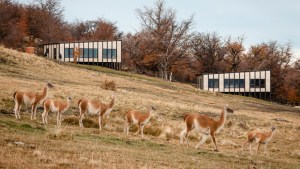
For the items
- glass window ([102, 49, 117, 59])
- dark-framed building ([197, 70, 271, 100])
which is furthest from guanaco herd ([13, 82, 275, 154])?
dark-framed building ([197, 70, 271, 100])

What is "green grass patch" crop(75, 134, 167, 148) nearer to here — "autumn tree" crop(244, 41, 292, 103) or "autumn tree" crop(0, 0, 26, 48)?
"autumn tree" crop(0, 0, 26, 48)

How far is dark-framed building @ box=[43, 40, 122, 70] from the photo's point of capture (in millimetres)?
81812

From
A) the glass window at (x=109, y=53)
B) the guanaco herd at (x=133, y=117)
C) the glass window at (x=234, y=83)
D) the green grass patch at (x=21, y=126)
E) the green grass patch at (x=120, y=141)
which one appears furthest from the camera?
the glass window at (x=234, y=83)

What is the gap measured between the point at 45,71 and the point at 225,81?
4890cm

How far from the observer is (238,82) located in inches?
3538

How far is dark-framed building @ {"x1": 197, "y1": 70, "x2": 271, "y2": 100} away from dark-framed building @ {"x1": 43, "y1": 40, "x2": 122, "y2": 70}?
65.7 ft

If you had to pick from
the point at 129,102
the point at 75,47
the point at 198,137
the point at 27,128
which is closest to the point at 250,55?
the point at 75,47

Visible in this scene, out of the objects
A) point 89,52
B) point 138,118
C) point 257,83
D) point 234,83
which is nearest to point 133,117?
point 138,118

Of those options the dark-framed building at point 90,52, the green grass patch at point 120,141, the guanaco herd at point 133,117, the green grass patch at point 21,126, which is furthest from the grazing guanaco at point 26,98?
the dark-framed building at point 90,52

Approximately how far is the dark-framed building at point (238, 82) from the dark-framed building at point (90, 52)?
2004 centimetres

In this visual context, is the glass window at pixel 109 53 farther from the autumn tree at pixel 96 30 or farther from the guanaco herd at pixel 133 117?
the guanaco herd at pixel 133 117

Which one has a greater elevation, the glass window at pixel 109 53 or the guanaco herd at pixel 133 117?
the glass window at pixel 109 53

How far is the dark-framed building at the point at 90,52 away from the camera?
8181 cm

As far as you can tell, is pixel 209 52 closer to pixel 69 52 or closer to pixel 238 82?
pixel 238 82
